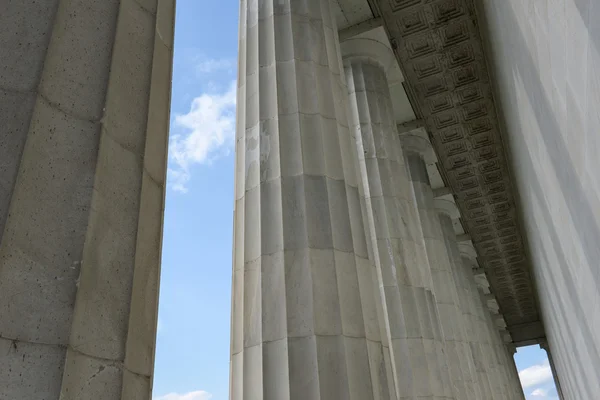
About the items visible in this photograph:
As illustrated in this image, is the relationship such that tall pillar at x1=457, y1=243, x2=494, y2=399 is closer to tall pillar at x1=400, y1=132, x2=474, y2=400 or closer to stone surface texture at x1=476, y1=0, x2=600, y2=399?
tall pillar at x1=400, y1=132, x2=474, y2=400

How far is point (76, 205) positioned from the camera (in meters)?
4.44

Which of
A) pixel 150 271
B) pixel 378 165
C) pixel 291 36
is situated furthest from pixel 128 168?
pixel 378 165

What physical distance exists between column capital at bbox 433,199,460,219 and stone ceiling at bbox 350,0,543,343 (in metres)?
0.90

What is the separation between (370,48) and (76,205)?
24436 mm

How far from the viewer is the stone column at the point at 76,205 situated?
12.7ft

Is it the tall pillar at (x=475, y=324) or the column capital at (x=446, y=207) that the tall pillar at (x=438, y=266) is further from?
the tall pillar at (x=475, y=324)

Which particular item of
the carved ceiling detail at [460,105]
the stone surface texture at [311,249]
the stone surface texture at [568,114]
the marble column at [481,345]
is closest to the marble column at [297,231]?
the stone surface texture at [311,249]

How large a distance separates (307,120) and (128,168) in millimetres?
9908

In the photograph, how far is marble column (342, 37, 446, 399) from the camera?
63.9 feet

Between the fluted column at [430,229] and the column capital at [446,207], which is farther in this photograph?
the column capital at [446,207]

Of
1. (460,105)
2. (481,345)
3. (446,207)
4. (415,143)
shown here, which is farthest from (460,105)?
(481,345)

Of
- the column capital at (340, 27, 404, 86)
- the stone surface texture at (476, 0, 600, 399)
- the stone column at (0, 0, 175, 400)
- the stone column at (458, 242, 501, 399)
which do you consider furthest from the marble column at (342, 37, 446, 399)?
the stone column at (458, 242, 501, 399)

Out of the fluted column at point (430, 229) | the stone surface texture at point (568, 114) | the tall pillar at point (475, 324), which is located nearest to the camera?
the stone surface texture at point (568, 114)

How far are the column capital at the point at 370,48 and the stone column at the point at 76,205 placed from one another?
21.9m
